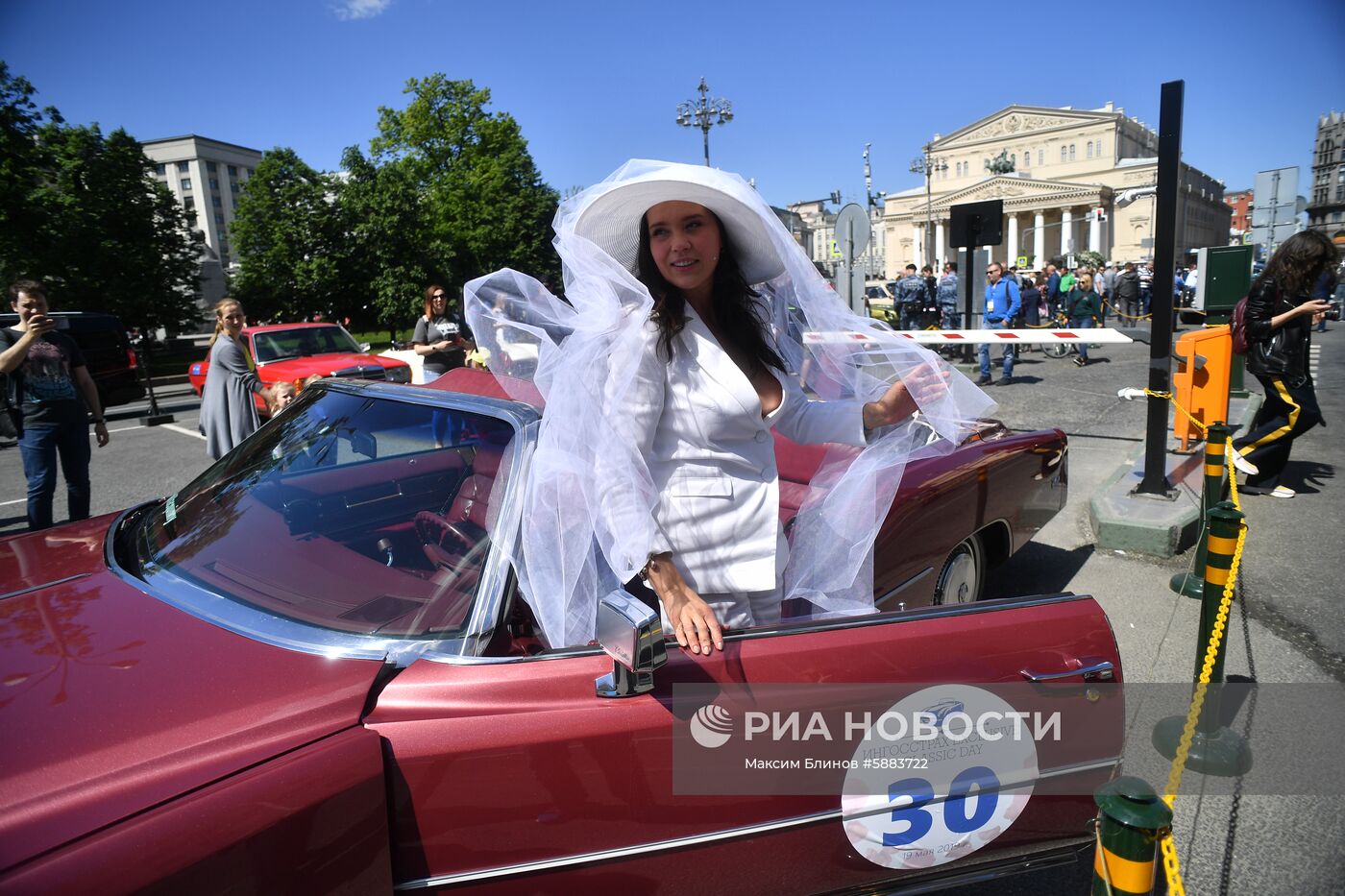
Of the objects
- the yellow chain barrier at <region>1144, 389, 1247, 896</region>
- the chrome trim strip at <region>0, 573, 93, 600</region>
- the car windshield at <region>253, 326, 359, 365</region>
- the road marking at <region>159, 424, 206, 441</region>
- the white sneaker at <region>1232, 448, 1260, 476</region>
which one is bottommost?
the white sneaker at <region>1232, 448, 1260, 476</region>

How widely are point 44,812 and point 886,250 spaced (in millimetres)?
106603

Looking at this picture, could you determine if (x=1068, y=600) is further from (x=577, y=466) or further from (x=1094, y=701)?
(x=577, y=466)

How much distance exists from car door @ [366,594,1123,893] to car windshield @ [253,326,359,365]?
11.0 meters

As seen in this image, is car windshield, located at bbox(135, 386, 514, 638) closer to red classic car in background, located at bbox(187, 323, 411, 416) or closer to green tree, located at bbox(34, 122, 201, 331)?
red classic car in background, located at bbox(187, 323, 411, 416)

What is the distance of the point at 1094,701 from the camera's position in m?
1.72

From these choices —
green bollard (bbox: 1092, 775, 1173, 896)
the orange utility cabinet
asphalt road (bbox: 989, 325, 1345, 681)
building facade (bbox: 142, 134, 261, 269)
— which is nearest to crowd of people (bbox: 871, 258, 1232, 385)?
asphalt road (bbox: 989, 325, 1345, 681)

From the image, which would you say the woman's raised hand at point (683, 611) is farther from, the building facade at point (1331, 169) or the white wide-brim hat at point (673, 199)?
the building facade at point (1331, 169)

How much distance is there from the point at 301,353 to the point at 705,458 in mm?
11038

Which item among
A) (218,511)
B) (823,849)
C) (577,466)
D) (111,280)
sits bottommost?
(823,849)

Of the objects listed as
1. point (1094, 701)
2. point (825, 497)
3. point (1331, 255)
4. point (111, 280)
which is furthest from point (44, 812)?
point (111, 280)

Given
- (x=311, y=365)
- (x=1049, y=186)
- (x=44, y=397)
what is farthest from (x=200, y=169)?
(x=44, y=397)

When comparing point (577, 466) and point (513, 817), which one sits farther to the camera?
point (577, 466)

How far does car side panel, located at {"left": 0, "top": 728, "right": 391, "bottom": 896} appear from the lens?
1087mm

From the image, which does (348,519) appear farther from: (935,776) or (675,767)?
(935,776)
